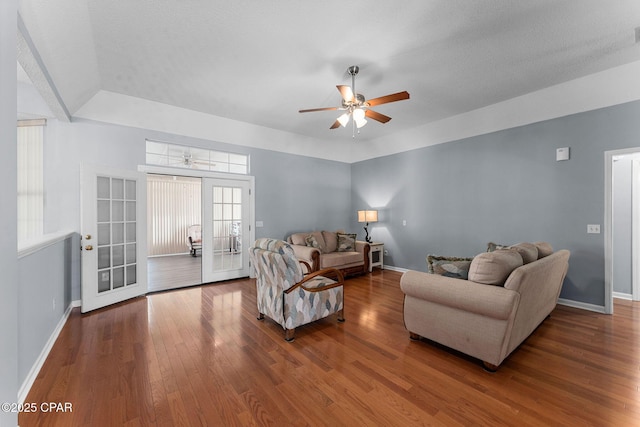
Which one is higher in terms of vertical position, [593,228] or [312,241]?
[593,228]

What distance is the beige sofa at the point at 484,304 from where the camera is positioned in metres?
2.02

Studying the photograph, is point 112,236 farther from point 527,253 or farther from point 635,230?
point 635,230

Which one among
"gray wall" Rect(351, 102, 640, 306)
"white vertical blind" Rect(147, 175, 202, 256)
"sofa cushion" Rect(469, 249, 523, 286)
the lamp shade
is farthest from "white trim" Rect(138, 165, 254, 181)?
"sofa cushion" Rect(469, 249, 523, 286)

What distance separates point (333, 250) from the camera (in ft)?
18.7

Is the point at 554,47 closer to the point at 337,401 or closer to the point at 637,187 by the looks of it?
the point at 637,187

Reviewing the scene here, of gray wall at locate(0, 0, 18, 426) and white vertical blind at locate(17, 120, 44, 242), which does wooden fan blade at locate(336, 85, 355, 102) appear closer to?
gray wall at locate(0, 0, 18, 426)

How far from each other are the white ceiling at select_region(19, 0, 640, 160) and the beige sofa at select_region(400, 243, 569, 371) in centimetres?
223

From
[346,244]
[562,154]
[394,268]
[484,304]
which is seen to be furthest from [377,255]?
[484,304]

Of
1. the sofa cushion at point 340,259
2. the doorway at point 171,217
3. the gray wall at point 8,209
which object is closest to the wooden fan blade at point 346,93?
the gray wall at point 8,209

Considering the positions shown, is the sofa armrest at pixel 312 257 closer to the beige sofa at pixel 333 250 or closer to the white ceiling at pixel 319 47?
the beige sofa at pixel 333 250

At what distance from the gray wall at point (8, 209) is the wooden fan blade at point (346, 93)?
234 cm

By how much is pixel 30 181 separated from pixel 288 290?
3.76 m

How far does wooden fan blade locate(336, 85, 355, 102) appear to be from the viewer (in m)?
2.78

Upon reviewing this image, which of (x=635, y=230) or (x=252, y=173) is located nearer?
(x=635, y=230)
